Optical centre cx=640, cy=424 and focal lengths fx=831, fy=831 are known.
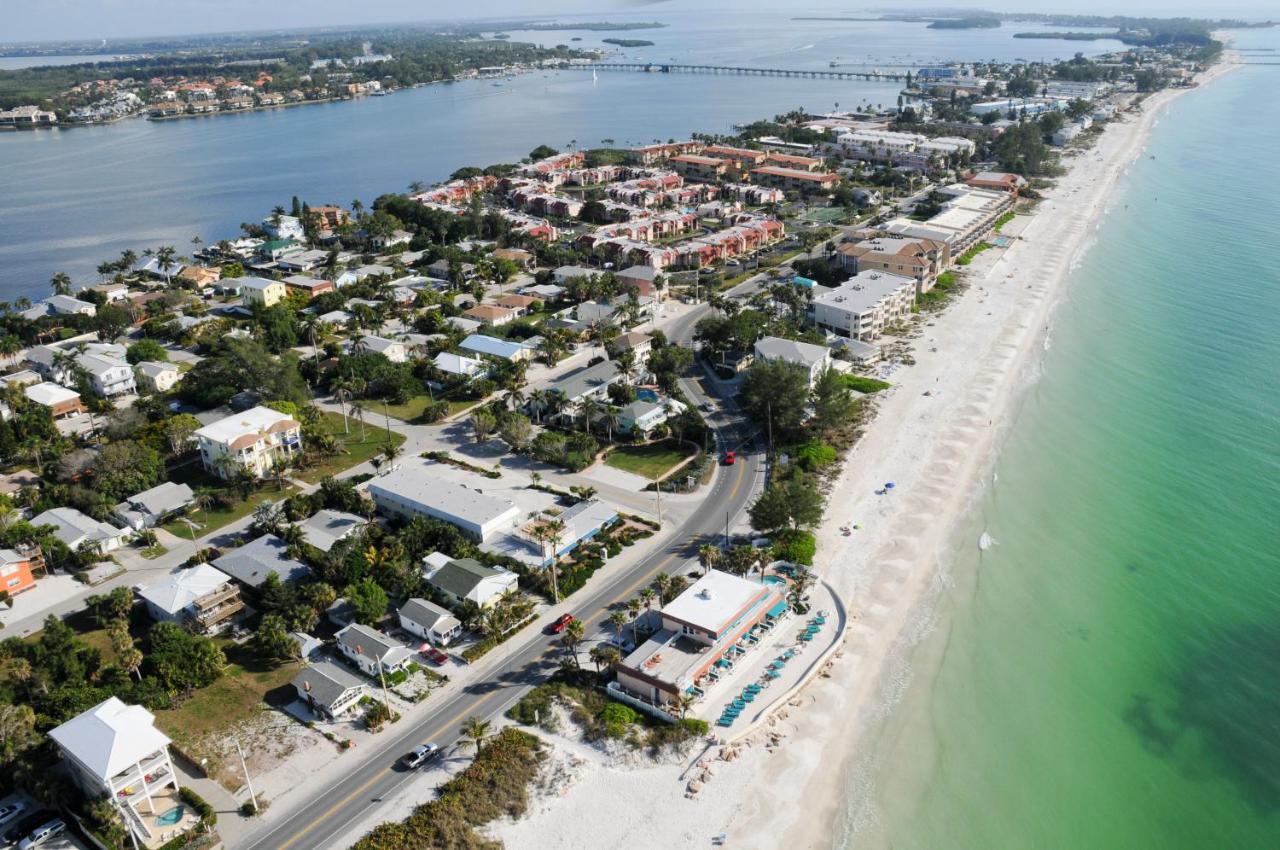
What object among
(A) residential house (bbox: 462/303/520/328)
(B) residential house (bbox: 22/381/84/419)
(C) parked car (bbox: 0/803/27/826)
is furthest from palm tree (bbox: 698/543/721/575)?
(B) residential house (bbox: 22/381/84/419)

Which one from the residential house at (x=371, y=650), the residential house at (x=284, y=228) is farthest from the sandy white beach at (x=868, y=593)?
the residential house at (x=284, y=228)

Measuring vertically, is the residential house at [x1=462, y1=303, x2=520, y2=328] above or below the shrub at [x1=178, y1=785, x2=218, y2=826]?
above

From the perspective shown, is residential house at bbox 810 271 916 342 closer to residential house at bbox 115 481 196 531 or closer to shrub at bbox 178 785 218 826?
residential house at bbox 115 481 196 531

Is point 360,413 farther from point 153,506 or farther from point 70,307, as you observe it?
point 70,307

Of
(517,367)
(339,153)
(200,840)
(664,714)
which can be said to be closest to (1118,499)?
(664,714)

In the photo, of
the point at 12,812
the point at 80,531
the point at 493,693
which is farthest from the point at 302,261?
the point at 12,812

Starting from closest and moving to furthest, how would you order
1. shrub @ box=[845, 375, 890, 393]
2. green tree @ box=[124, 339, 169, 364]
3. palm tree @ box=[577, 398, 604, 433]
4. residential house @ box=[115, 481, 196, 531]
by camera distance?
residential house @ box=[115, 481, 196, 531], palm tree @ box=[577, 398, 604, 433], shrub @ box=[845, 375, 890, 393], green tree @ box=[124, 339, 169, 364]

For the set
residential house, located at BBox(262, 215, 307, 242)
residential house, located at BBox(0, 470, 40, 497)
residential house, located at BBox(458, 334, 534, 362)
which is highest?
residential house, located at BBox(262, 215, 307, 242)

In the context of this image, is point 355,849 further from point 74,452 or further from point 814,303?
point 814,303
